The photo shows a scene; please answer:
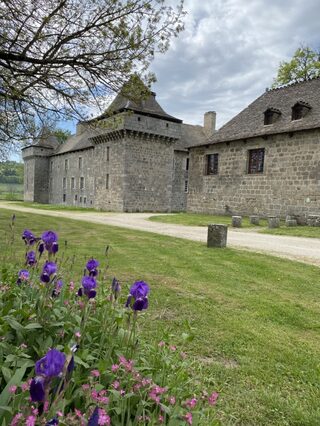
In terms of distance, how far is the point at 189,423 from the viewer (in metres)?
1.54

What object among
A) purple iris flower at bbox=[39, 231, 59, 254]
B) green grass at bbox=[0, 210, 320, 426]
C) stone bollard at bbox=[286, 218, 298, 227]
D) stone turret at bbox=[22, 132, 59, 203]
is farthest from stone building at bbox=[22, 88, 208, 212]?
purple iris flower at bbox=[39, 231, 59, 254]

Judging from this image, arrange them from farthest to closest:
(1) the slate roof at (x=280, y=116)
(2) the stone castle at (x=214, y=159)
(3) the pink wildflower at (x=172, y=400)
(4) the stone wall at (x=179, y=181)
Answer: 1. (4) the stone wall at (x=179, y=181)
2. (1) the slate roof at (x=280, y=116)
3. (2) the stone castle at (x=214, y=159)
4. (3) the pink wildflower at (x=172, y=400)

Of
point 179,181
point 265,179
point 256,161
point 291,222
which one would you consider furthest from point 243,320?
point 179,181

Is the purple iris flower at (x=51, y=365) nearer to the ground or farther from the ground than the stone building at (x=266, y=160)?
nearer to the ground

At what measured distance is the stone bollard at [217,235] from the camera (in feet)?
29.3

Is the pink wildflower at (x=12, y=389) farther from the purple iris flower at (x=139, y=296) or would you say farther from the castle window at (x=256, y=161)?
the castle window at (x=256, y=161)

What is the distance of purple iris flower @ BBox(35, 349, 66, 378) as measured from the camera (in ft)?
3.27

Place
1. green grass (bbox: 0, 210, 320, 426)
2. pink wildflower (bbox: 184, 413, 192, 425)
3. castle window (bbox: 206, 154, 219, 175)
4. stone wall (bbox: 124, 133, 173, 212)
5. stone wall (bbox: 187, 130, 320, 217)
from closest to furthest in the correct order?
pink wildflower (bbox: 184, 413, 192, 425) < green grass (bbox: 0, 210, 320, 426) < stone wall (bbox: 187, 130, 320, 217) < castle window (bbox: 206, 154, 219, 175) < stone wall (bbox: 124, 133, 173, 212)

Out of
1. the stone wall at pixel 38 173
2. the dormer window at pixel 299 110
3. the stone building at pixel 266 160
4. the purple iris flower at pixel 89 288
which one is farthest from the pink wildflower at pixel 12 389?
the stone wall at pixel 38 173

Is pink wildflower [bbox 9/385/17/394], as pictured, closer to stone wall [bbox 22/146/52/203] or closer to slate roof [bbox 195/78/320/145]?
slate roof [bbox 195/78/320/145]

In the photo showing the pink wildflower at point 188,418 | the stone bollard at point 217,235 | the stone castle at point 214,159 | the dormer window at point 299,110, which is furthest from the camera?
the dormer window at point 299,110

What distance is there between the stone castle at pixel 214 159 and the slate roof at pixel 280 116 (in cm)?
6

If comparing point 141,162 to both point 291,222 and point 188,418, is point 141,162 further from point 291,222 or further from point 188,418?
point 188,418

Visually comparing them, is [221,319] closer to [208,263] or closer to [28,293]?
[28,293]
